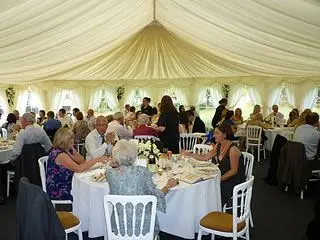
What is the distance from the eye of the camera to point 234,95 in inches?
482

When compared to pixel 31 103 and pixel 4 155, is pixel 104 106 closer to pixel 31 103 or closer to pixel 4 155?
pixel 31 103

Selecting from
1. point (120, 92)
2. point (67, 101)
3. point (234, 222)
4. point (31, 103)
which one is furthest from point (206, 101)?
point (234, 222)

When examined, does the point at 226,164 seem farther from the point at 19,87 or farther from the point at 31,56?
the point at 19,87

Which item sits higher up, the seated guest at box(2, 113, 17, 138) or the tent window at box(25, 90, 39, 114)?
the tent window at box(25, 90, 39, 114)

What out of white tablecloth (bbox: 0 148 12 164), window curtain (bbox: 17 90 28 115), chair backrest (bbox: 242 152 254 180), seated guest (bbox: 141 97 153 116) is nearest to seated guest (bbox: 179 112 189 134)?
seated guest (bbox: 141 97 153 116)

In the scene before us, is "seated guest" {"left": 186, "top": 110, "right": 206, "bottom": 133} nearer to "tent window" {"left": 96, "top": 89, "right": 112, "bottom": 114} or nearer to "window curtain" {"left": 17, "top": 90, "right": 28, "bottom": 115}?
"tent window" {"left": 96, "top": 89, "right": 112, "bottom": 114}

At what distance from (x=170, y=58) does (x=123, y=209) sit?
668 cm

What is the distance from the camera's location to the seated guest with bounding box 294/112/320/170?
18.1 ft

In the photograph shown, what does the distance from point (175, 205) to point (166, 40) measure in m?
5.04

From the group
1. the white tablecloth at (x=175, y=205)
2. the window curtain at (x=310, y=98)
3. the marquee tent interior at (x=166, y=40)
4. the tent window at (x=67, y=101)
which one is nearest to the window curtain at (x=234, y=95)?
the marquee tent interior at (x=166, y=40)

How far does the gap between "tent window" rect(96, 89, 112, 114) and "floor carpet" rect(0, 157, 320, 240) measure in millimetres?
7936

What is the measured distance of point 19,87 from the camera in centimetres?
1173

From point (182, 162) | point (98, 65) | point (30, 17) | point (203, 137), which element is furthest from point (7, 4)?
point (98, 65)

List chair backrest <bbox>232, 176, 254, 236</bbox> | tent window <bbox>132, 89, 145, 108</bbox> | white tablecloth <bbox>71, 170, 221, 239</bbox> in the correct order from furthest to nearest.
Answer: tent window <bbox>132, 89, 145, 108</bbox>
white tablecloth <bbox>71, 170, 221, 239</bbox>
chair backrest <bbox>232, 176, 254, 236</bbox>
